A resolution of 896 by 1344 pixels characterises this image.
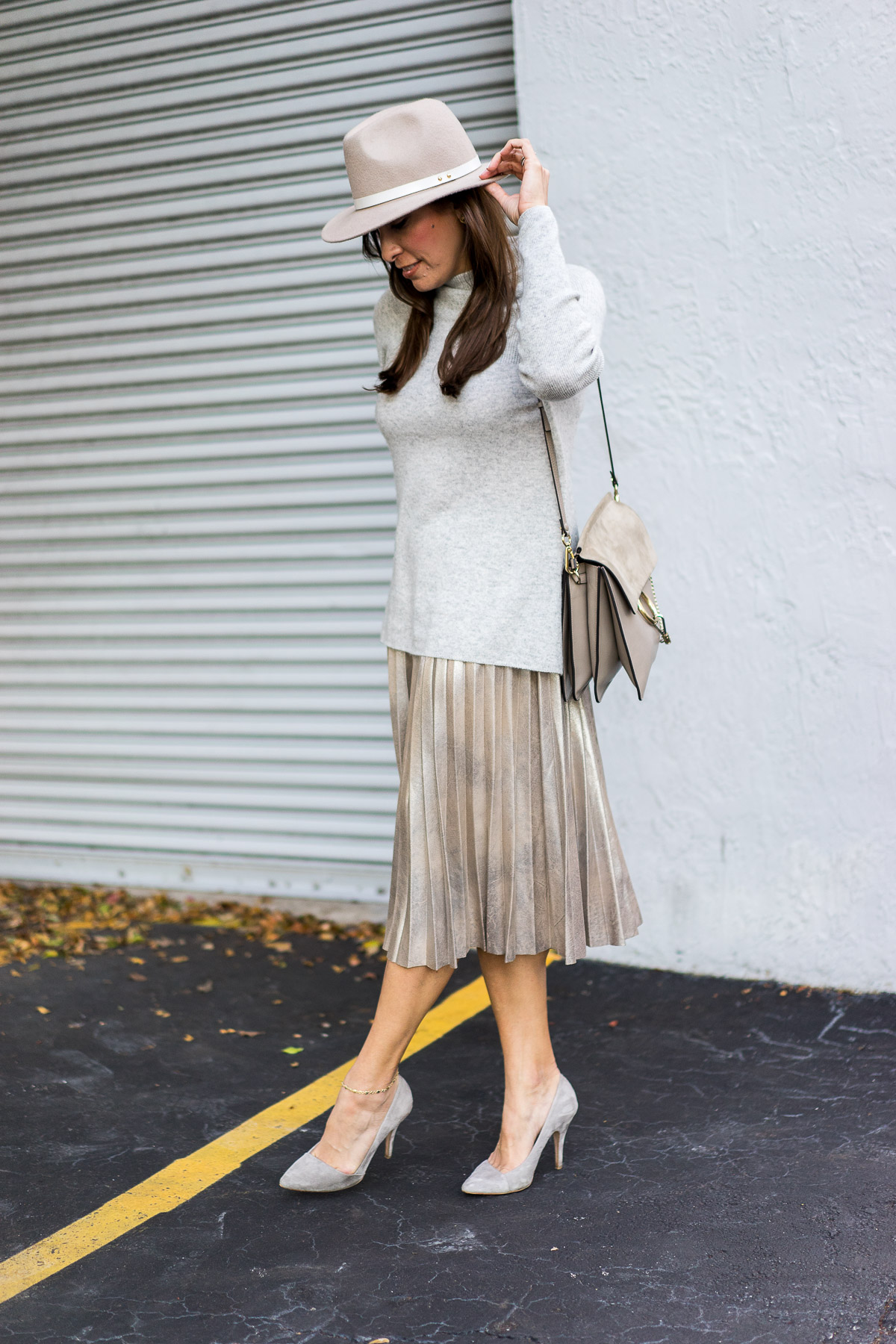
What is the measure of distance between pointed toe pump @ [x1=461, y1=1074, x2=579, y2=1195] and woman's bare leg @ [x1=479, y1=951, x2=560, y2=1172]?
2 cm

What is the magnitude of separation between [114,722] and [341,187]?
231cm

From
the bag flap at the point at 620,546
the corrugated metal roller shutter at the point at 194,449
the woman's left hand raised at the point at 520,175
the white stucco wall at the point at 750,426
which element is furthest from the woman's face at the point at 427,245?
the corrugated metal roller shutter at the point at 194,449

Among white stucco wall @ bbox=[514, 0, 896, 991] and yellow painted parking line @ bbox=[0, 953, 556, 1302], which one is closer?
yellow painted parking line @ bbox=[0, 953, 556, 1302]

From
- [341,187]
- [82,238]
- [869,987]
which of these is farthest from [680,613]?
[82,238]

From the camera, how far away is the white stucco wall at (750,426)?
3504 mm

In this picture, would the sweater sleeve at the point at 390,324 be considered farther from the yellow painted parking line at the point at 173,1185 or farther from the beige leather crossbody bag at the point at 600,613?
the yellow painted parking line at the point at 173,1185

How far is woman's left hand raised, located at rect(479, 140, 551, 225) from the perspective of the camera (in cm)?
245

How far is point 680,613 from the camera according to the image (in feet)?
12.5

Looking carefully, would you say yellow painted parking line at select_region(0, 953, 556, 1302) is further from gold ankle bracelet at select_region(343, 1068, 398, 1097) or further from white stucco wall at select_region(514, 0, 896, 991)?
white stucco wall at select_region(514, 0, 896, 991)

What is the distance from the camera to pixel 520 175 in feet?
8.41

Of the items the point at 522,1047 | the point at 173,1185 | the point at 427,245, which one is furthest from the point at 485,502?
the point at 173,1185

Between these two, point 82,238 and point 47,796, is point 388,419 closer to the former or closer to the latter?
point 82,238

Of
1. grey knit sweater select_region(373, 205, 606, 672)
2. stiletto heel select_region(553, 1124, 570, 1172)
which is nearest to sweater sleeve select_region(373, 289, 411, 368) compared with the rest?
grey knit sweater select_region(373, 205, 606, 672)

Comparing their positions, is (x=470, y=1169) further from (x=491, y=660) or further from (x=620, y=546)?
(x=620, y=546)
